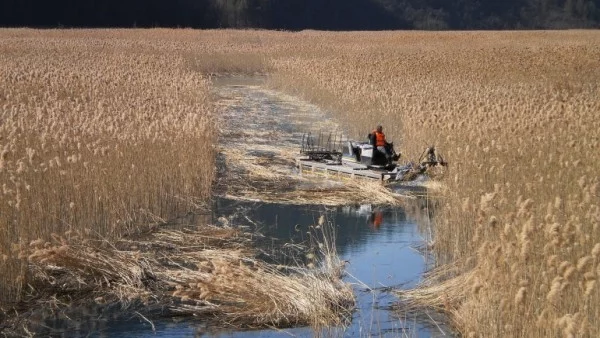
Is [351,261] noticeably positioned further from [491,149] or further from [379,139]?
[379,139]

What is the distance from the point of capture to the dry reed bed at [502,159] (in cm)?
670

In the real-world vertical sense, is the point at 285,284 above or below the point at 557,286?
below

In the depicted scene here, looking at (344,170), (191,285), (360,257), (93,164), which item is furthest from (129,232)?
(344,170)

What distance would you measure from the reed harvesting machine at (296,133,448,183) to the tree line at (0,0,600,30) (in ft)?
157

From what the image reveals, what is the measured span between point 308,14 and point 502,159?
8325 centimetres

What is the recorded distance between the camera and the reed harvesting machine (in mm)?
13453

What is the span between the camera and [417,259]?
1037cm

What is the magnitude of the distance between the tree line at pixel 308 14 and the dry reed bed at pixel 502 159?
37291 mm

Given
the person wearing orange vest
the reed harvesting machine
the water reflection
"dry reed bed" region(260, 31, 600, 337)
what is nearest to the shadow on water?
the water reflection

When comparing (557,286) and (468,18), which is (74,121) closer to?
(557,286)

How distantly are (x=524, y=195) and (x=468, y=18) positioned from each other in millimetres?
97330

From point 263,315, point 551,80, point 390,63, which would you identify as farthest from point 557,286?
point 390,63

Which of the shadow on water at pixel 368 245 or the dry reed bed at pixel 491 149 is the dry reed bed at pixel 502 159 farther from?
the shadow on water at pixel 368 245

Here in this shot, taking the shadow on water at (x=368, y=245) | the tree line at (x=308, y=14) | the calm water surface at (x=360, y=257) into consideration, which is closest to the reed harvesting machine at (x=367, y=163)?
the shadow on water at (x=368, y=245)
